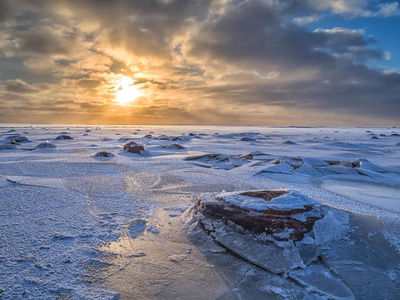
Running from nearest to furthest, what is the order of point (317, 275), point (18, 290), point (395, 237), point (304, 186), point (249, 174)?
point (18, 290) → point (317, 275) → point (395, 237) → point (304, 186) → point (249, 174)

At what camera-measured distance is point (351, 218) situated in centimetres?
200

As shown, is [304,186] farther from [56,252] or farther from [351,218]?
[56,252]

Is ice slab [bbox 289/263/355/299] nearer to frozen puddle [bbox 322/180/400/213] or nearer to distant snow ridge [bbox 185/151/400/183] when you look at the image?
frozen puddle [bbox 322/180/400/213]

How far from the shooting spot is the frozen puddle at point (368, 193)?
2.60 m

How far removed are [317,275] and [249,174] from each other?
8.83ft

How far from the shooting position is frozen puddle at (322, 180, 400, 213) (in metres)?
2.60

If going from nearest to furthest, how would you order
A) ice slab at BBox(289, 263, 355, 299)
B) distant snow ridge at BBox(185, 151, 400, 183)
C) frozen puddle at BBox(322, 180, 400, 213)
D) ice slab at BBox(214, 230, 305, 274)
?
ice slab at BBox(289, 263, 355, 299) → ice slab at BBox(214, 230, 305, 274) → frozen puddle at BBox(322, 180, 400, 213) → distant snow ridge at BBox(185, 151, 400, 183)

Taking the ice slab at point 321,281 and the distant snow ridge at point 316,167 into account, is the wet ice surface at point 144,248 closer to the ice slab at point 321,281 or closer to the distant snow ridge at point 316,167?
the ice slab at point 321,281

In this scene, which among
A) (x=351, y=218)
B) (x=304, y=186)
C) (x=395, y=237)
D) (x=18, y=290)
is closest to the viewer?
(x=18, y=290)

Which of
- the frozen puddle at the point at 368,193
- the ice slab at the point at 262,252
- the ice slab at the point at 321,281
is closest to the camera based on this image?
the ice slab at the point at 321,281

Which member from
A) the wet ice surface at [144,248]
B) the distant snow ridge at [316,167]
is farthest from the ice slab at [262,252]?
the distant snow ridge at [316,167]

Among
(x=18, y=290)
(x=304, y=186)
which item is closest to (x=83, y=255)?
(x=18, y=290)

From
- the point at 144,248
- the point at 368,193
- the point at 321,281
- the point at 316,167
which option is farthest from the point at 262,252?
the point at 316,167

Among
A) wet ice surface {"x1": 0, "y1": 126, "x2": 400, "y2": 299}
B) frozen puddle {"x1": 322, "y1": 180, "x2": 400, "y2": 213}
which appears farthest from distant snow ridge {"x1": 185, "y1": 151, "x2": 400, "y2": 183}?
wet ice surface {"x1": 0, "y1": 126, "x2": 400, "y2": 299}
